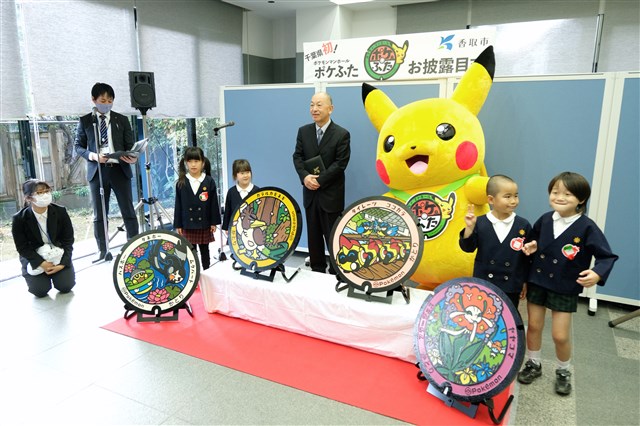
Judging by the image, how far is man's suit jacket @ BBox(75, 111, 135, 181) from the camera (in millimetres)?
3961

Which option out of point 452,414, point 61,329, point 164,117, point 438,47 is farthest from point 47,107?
point 452,414

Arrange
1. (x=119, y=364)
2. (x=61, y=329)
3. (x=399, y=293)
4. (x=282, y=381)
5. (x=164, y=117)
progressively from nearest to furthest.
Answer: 1. (x=282, y=381)
2. (x=119, y=364)
3. (x=399, y=293)
4. (x=61, y=329)
5. (x=164, y=117)

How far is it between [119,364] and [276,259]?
108 cm

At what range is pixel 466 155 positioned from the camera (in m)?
2.65

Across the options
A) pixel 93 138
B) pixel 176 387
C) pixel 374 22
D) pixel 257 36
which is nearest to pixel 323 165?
pixel 176 387

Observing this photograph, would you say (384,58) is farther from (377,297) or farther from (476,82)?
(377,297)

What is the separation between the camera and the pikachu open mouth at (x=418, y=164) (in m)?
2.73

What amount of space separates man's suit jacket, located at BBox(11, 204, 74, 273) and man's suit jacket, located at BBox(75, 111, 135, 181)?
80cm

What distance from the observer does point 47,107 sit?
151 inches

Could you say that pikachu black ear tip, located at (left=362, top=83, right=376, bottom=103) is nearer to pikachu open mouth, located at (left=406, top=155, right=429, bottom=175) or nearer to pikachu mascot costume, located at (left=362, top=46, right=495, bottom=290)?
pikachu mascot costume, located at (left=362, top=46, right=495, bottom=290)

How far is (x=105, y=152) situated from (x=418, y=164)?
2.94 m

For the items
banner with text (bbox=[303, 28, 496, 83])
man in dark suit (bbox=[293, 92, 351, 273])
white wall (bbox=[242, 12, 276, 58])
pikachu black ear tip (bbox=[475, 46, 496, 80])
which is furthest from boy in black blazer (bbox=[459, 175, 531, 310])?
white wall (bbox=[242, 12, 276, 58])

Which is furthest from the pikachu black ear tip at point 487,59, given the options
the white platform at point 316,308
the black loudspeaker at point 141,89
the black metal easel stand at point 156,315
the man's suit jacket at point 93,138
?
the man's suit jacket at point 93,138

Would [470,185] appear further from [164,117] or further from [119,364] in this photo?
[164,117]
